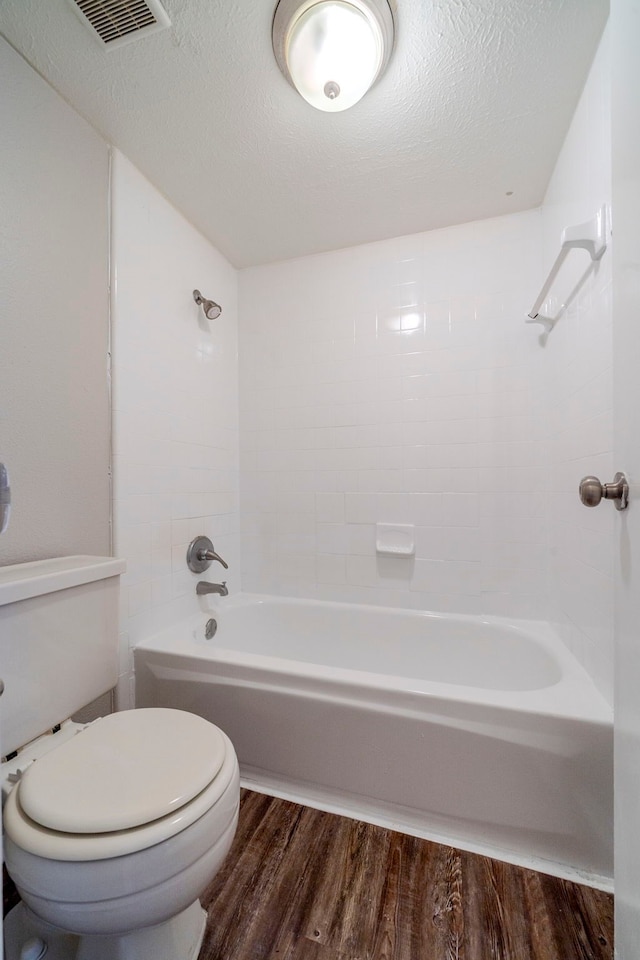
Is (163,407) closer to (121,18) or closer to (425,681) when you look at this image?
(121,18)

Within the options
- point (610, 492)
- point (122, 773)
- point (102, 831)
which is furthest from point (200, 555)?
point (610, 492)

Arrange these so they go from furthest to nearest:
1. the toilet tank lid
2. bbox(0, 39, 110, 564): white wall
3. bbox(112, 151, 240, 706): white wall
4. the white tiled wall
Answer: the white tiled wall < bbox(112, 151, 240, 706): white wall < bbox(0, 39, 110, 564): white wall < the toilet tank lid

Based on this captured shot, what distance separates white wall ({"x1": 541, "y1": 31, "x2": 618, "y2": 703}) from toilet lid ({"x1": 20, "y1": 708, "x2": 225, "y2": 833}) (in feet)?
3.67

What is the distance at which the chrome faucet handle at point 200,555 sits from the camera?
1.75 meters

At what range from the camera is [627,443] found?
0.64 m

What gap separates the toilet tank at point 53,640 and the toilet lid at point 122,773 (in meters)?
0.11

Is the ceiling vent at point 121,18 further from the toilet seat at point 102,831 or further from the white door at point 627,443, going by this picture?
the toilet seat at point 102,831

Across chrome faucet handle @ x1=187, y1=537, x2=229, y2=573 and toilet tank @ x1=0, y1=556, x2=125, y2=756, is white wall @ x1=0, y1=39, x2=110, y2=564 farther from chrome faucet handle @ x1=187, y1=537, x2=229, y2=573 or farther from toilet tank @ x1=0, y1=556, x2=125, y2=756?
chrome faucet handle @ x1=187, y1=537, x2=229, y2=573

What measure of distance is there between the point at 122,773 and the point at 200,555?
1047mm

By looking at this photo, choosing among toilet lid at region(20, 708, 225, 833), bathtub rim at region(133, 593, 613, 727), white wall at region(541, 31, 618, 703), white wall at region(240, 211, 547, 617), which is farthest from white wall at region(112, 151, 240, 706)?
white wall at region(541, 31, 618, 703)

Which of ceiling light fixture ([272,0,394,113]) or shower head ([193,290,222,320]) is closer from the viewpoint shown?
ceiling light fixture ([272,0,394,113])

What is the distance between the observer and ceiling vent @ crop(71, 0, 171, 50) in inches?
37.6

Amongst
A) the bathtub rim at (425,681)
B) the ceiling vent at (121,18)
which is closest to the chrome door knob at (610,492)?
the bathtub rim at (425,681)

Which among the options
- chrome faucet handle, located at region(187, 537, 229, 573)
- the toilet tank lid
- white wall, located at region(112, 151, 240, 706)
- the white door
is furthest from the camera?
chrome faucet handle, located at region(187, 537, 229, 573)
